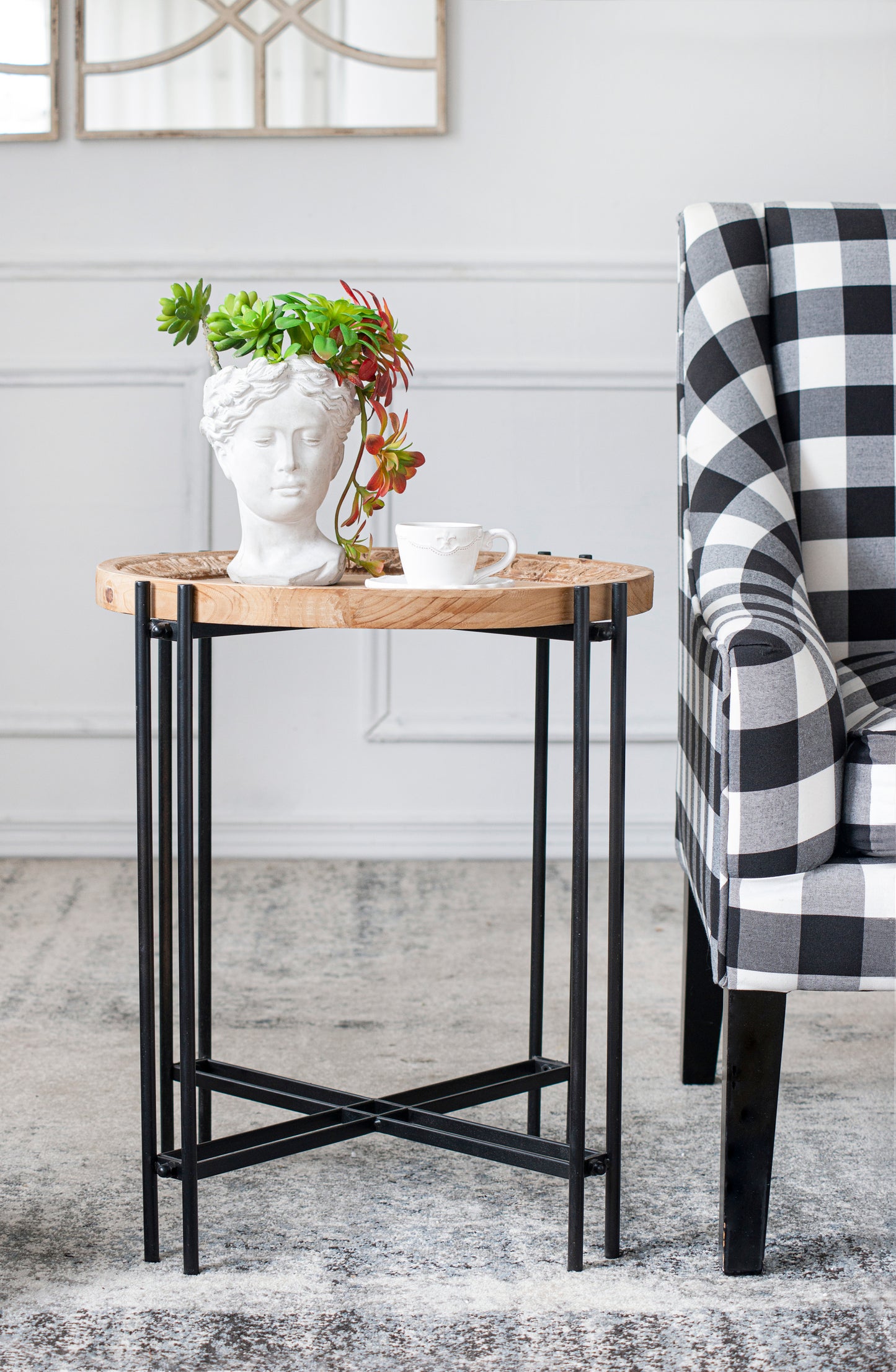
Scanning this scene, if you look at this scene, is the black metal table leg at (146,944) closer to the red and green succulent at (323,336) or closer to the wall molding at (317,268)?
the red and green succulent at (323,336)

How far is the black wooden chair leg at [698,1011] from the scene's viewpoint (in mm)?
1456

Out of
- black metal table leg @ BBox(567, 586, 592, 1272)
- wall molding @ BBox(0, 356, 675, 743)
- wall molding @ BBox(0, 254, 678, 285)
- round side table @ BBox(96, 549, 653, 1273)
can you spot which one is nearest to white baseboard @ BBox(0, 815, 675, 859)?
wall molding @ BBox(0, 356, 675, 743)

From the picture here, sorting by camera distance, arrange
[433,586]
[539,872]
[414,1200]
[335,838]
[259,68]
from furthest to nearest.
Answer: [335,838] < [259,68] < [539,872] < [414,1200] < [433,586]

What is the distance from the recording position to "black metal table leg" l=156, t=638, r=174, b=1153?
1.16 metres

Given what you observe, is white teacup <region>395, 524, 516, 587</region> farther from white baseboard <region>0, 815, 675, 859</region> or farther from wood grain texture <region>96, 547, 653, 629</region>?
white baseboard <region>0, 815, 675, 859</region>

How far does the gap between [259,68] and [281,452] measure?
5.39 ft

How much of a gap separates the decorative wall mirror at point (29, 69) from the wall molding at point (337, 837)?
129cm

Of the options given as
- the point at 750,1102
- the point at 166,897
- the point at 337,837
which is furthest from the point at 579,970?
the point at 337,837

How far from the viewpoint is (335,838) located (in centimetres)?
259

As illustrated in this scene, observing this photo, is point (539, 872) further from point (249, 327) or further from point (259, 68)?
point (259, 68)

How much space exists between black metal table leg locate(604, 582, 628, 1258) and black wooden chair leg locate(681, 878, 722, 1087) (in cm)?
33

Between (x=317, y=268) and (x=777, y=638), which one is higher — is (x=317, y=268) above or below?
above

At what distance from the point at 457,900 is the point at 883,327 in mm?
1227

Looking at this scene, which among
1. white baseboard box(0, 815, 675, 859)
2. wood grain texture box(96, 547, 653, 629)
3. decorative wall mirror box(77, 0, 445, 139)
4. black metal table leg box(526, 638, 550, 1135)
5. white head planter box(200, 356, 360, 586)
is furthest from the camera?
white baseboard box(0, 815, 675, 859)
